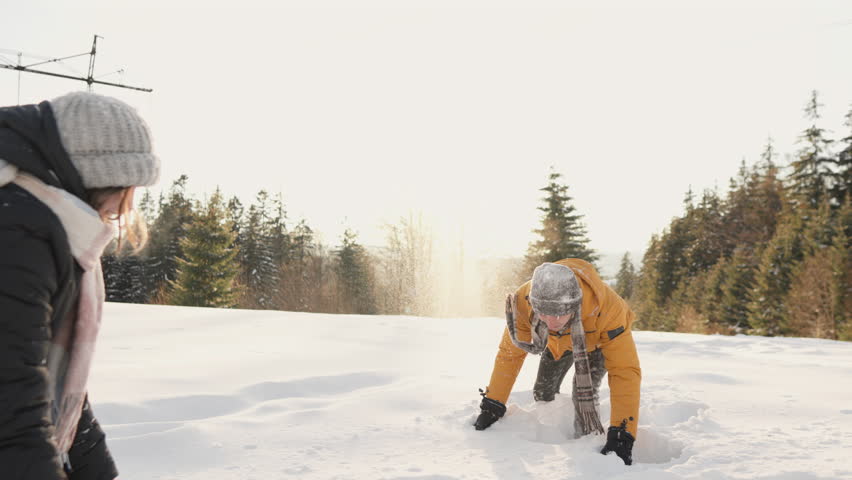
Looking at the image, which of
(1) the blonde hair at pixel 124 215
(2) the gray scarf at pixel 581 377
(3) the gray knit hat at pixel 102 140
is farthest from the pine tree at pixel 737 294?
(3) the gray knit hat at pixel 102 140

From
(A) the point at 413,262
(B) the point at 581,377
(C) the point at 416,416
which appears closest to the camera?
(B) the point at 581,377

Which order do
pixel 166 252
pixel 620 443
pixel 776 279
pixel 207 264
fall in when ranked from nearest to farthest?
pixel 620 443 → pixel 776 279 → pixel 207 264 → pixel 166 252

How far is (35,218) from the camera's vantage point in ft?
3.06

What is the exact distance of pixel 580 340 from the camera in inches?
120

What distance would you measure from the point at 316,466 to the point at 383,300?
30.7 metres

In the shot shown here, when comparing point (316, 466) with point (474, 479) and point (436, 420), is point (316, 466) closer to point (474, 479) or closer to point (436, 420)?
point (474, 479)

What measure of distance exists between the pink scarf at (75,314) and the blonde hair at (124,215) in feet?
0.28

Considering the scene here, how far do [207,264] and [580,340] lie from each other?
2351 centimetres

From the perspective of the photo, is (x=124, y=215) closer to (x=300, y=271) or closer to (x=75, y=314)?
(x=75, y=314)

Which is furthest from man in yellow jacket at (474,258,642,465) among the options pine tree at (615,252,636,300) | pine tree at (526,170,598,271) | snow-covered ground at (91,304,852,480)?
pine tree at (615,252,636,300)

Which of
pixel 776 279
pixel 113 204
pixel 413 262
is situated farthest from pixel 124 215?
pixel 413 262

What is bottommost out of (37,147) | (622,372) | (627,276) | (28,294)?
(622,372)

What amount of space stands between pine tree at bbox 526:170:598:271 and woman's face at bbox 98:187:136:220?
24.2 m

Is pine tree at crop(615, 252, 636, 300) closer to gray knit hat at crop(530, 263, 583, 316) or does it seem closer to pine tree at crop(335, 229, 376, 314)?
pine tree at crop(335, 229, 376, 314)
